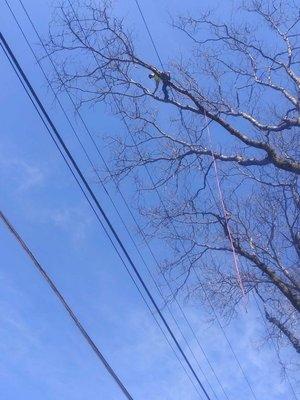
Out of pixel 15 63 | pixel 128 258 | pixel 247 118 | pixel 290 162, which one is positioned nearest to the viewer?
pixel 15 63

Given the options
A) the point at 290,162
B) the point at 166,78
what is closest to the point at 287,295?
the point at 290,162

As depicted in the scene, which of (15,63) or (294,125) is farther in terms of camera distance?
(294,125)

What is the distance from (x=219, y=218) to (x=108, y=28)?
361cm

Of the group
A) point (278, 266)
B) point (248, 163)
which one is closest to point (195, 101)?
point (248, 163)

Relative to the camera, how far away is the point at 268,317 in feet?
38.7

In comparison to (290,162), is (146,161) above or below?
above

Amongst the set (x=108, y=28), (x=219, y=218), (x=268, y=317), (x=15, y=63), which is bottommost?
(x=15, y=63)

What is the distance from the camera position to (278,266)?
1180 centimetres

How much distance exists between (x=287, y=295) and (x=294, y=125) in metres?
2.74

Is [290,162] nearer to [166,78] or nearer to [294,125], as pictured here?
[294,125]

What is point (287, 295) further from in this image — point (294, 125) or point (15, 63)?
point (15, 63)

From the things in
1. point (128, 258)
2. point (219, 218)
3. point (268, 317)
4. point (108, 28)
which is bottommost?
point (128, 258)

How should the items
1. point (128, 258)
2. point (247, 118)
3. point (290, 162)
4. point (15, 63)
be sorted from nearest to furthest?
point (15, 63), point (128, 258), point (290, 162), point (247, 118)

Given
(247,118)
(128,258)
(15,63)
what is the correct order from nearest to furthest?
(15,63) → (128,258) → (247,118)
